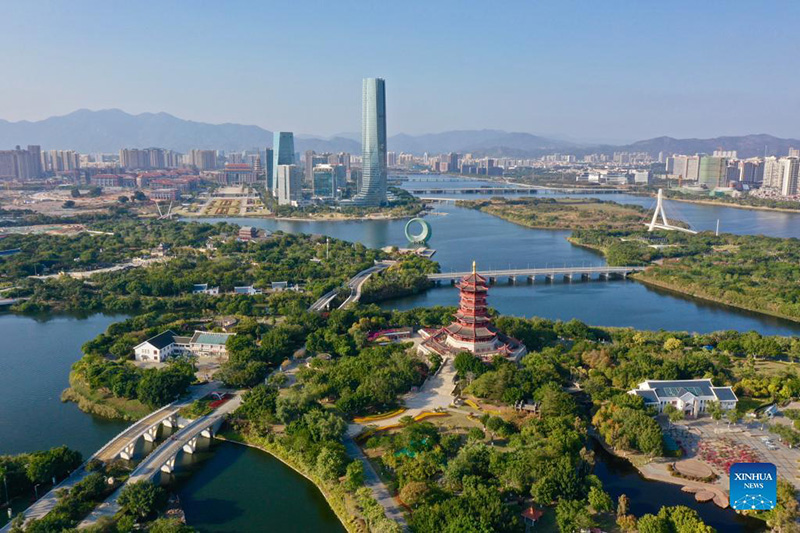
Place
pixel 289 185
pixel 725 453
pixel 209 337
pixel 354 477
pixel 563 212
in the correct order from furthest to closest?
pixel 289 185
pixel 563 212
pixel 209 337
pixel 725 453
pixel 354 477

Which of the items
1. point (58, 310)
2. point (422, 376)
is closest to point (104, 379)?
point (422, 376)

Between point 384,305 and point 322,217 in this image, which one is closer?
point 384,305

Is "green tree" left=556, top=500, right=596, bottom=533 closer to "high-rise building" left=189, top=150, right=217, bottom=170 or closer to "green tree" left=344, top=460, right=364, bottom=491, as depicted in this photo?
"green tree" left=344, top=460, right=364, bottom=491

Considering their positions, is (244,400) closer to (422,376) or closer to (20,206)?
(422,376)

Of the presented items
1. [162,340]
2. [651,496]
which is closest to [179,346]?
[162,340]

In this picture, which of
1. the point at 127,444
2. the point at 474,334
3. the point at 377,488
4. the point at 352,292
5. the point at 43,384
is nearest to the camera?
the point at 377,488

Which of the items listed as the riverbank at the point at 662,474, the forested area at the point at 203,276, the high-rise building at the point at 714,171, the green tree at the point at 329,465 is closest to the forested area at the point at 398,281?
the forested area at the point at 203,276

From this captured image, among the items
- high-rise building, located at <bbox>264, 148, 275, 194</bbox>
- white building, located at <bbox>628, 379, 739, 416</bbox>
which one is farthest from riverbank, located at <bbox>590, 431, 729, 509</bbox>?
high-rise building, located at <bbox>264, 148, 275, 194</bbox>

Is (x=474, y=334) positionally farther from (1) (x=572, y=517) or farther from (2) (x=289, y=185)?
(2) (x=289, y=185)
